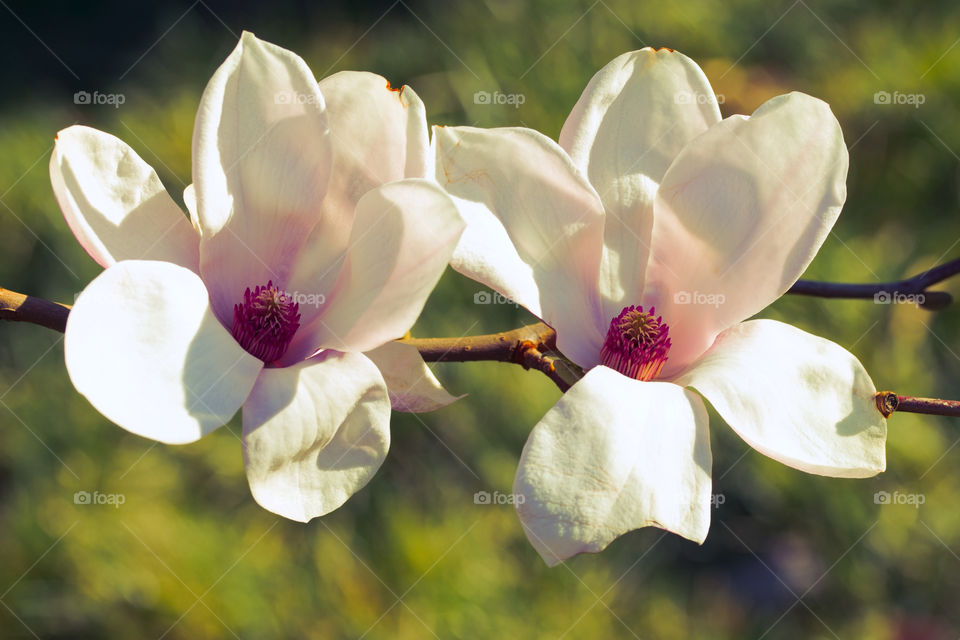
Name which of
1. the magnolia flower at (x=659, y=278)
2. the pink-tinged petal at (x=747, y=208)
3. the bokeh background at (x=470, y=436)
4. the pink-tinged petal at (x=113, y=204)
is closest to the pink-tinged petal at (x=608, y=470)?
the magnolia flower at (x=659, y=278)

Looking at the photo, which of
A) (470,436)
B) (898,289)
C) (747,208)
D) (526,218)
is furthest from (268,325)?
(470,436)

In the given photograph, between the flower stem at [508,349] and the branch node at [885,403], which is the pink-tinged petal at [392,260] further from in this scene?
the branch node at [885,403]

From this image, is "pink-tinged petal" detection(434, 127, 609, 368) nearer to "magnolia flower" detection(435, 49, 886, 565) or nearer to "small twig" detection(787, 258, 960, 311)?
"magnolia flower" detection(435, 49, 886, 565)

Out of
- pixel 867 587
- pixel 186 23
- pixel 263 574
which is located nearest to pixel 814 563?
pixel 867 587

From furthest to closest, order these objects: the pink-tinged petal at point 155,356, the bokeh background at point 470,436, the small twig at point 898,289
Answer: the bokeh background at point 470,436, the small twig at point 898,289, the pink-tinged petal at point 155,356

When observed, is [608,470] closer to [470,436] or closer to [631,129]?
[631,129]

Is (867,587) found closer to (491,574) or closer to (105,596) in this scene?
(491,574)
